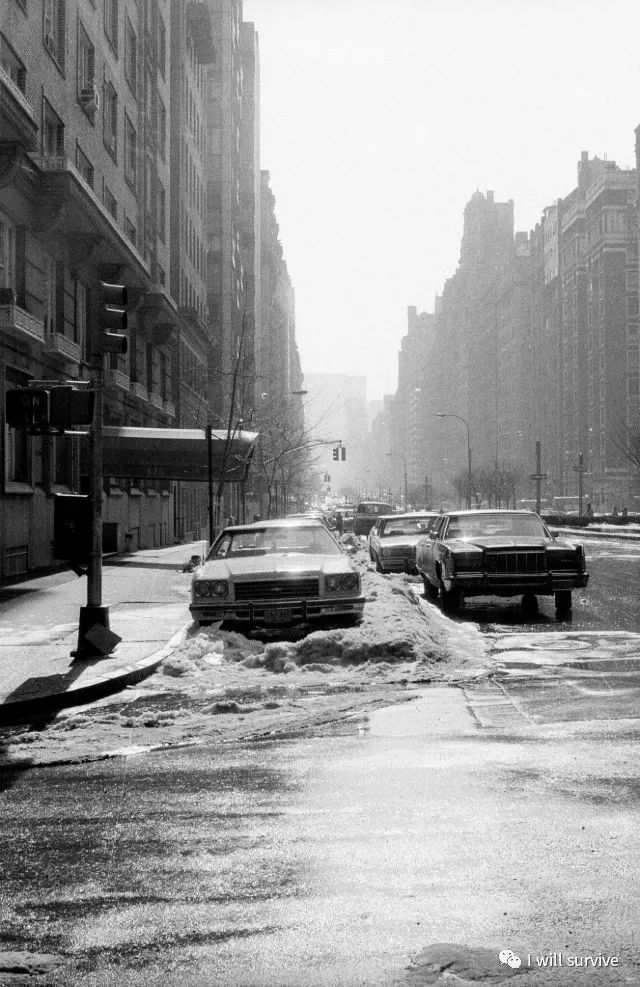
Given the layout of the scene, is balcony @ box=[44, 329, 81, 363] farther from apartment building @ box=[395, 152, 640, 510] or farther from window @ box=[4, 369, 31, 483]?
apartment building @ box=[395, 152, 640, 510]

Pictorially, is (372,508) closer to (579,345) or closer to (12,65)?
(12,65)

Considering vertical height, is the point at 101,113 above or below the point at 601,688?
above

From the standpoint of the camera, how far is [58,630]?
13.6 m

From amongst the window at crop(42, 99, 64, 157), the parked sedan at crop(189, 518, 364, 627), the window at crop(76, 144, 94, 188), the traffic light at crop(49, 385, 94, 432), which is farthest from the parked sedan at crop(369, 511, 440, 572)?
the traffic light at crop(49, 385, 94, 432)

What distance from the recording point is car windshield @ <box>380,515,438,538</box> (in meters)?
27.5

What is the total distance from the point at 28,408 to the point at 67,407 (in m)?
0.37

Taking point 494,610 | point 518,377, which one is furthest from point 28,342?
point 518,377

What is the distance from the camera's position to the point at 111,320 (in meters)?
11.6

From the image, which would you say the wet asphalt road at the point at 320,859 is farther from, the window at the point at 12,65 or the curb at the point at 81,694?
the window at the point at 12,65

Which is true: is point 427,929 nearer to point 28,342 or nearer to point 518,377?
point 28,342

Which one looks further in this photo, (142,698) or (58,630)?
(58,630)

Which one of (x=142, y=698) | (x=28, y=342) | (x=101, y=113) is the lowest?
(x=142, y=698)

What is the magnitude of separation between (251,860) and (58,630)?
9.62 metres

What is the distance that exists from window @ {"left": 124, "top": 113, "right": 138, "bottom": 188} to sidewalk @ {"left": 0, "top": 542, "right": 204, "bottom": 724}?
1940cm
